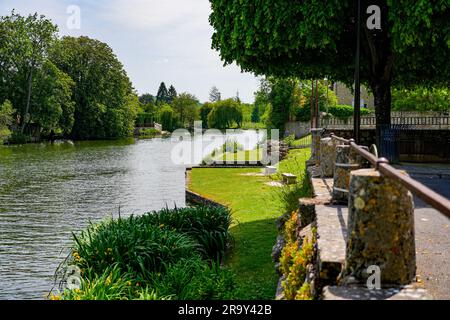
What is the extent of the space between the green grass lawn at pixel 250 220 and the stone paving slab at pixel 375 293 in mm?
3774

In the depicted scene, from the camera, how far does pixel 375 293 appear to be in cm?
420

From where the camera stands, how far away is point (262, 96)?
60.5 meters

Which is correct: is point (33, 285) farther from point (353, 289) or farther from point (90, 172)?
point (90, 172)

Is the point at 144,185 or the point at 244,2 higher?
the point at 244,2

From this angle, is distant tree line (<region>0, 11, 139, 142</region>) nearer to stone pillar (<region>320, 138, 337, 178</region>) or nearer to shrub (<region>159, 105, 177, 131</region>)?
shrub (<region>159, 105, 177, 131</region>)

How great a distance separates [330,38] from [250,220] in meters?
5.98

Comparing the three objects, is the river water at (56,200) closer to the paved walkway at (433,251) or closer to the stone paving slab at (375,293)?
the paved walkway at (433,251)

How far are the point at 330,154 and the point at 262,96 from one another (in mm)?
49010

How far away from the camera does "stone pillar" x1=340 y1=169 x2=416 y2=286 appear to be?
14.3 ft

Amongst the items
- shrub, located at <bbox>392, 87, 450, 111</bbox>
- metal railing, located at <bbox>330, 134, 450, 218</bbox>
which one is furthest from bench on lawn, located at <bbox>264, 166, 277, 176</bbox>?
shrub, located at <bbox>392, 87, 450, 111</bbox>

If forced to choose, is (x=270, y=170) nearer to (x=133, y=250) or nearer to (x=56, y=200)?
(x=56, y=200)

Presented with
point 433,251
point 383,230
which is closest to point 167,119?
point 433,251

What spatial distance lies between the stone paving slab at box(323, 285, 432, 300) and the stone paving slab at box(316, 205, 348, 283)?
57 cm

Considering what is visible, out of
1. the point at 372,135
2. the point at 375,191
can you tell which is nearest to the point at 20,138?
the point at 372,135
